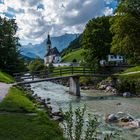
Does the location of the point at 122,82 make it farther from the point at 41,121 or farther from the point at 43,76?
the point at 41,121

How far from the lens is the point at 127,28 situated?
5672 centimetres

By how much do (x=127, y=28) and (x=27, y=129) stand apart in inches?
1699

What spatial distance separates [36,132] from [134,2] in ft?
151

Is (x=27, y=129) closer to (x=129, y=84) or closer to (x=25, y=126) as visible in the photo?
(x=25, y=126)

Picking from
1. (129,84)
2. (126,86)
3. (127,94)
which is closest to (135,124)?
(127,94)

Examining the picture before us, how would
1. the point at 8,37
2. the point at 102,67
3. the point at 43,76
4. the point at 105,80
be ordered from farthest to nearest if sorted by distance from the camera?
the point at 102,67 < the point at 8,37 < the point at 105,80 < the point at 43,76

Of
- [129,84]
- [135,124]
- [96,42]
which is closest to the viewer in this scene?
[135,124]

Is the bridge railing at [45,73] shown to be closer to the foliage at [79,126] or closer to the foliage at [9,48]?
the foliage at [9,48]

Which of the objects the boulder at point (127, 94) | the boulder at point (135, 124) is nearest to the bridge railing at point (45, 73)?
the boulder at point (127, 94)

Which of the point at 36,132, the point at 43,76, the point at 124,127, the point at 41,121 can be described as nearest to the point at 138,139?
the point at 124,127

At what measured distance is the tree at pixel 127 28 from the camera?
185 ft

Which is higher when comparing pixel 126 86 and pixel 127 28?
pixel 127 28

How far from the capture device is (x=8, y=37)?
71.4m

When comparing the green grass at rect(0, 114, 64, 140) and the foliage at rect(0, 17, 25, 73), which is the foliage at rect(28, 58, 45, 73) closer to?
the foliage at rect(0, 17, 25, 73)
